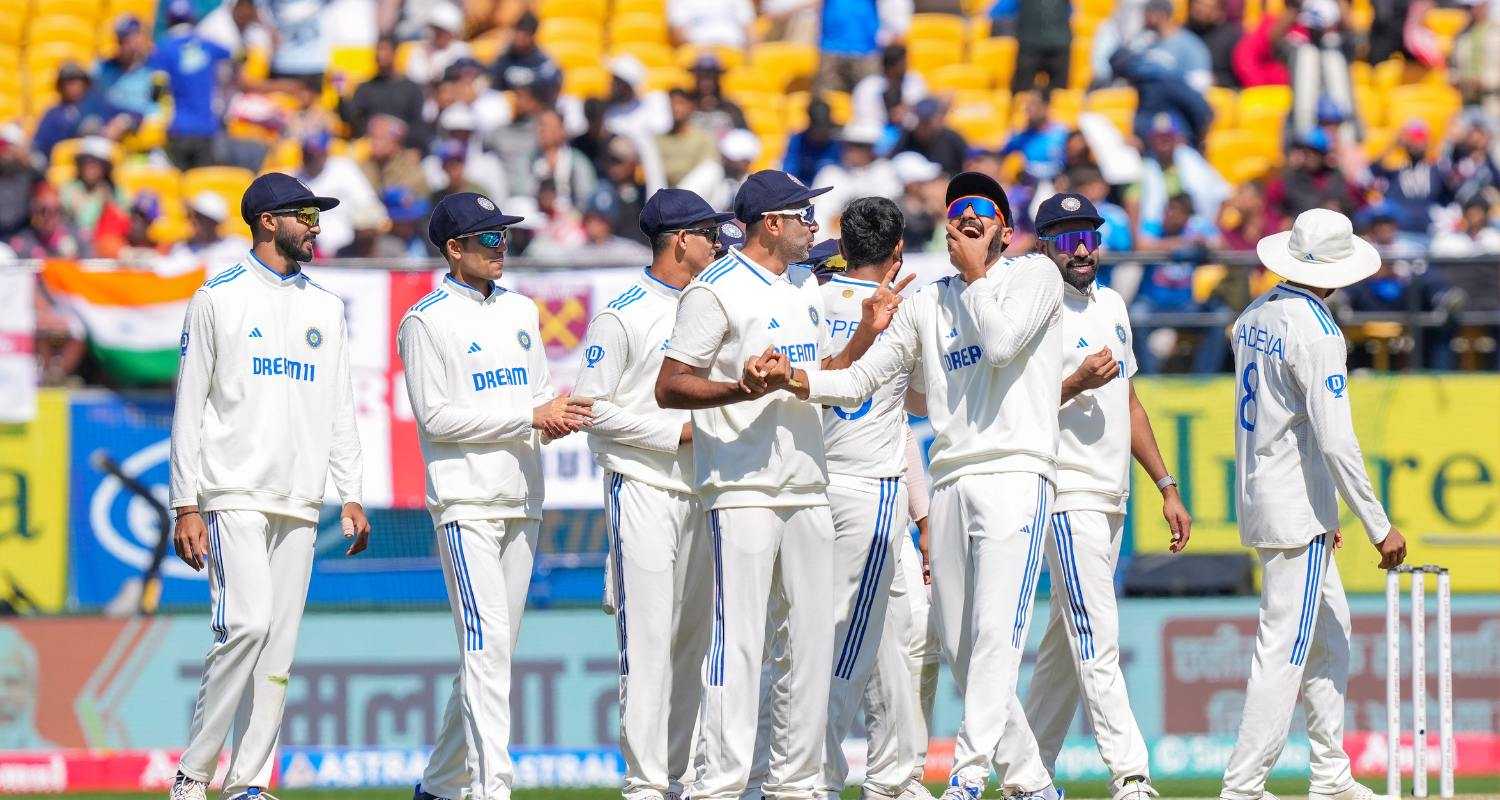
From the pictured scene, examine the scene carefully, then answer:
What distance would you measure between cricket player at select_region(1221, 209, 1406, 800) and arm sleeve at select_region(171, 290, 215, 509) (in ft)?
13.7

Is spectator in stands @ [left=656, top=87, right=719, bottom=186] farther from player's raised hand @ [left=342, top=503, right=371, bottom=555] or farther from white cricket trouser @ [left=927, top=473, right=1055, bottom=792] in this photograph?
white cricket trouser @ [left=927, top=473, right=1055, bottom=792]

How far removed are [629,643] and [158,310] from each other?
5838 mm

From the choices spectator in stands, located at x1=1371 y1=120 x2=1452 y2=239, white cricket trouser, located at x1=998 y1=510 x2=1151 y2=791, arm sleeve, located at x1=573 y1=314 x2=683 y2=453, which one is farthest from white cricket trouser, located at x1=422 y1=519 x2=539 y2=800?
spectator in stands, located at x1=1371 y1=120 x2=1452 y2=239

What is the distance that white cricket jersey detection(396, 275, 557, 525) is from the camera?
8289mm

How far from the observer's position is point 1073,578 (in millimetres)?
8328

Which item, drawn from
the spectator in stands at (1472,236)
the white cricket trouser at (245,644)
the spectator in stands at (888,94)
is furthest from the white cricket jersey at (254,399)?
the spectator in stands at (888,94)

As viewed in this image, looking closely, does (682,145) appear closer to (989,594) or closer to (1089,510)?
(1089,510)

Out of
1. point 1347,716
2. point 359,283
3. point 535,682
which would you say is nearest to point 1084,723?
point 1347,716

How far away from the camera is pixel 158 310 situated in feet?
41.7

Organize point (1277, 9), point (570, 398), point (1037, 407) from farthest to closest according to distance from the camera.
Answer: point (1277, 9) → point (570, 398) → point (1037, 407)

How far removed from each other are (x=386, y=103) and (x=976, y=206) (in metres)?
10.9

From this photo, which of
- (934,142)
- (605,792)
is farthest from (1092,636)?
(934,142)

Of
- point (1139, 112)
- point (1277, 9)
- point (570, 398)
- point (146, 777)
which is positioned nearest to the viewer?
point (570, 398)

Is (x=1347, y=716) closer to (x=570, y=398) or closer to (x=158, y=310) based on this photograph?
(x=570, y=398)
